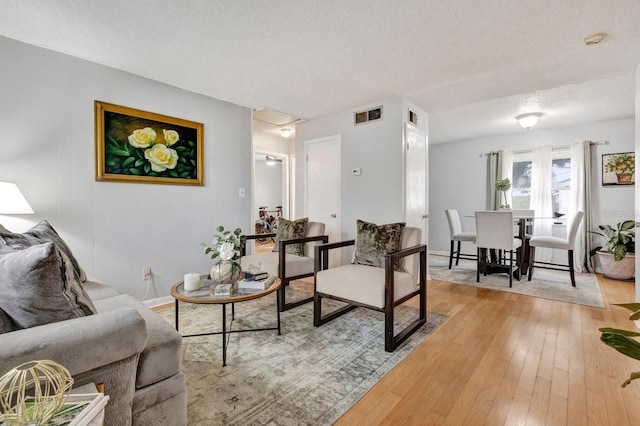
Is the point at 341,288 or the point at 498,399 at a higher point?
the point at 341,288

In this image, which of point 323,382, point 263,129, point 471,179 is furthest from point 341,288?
point 471,179

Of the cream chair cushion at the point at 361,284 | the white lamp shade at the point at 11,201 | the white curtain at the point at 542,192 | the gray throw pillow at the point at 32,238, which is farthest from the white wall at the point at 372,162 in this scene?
the white lamp shade at the point at 11,201

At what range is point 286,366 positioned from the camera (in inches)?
73.3

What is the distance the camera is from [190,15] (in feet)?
6.60

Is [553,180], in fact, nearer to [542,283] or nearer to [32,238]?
[542,283]

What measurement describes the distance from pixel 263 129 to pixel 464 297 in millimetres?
3958

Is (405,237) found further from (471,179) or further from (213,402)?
(471,179)

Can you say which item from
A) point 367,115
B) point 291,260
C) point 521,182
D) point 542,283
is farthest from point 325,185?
point 521,182

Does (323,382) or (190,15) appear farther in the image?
(190,15)

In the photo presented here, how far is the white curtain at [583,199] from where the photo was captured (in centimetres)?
460

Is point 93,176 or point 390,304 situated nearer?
point 390,304

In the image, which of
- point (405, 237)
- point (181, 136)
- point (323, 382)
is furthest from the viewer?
point (181, 136)

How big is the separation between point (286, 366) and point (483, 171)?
5398 mm

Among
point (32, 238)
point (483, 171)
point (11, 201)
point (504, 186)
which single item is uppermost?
point (483, 171)
